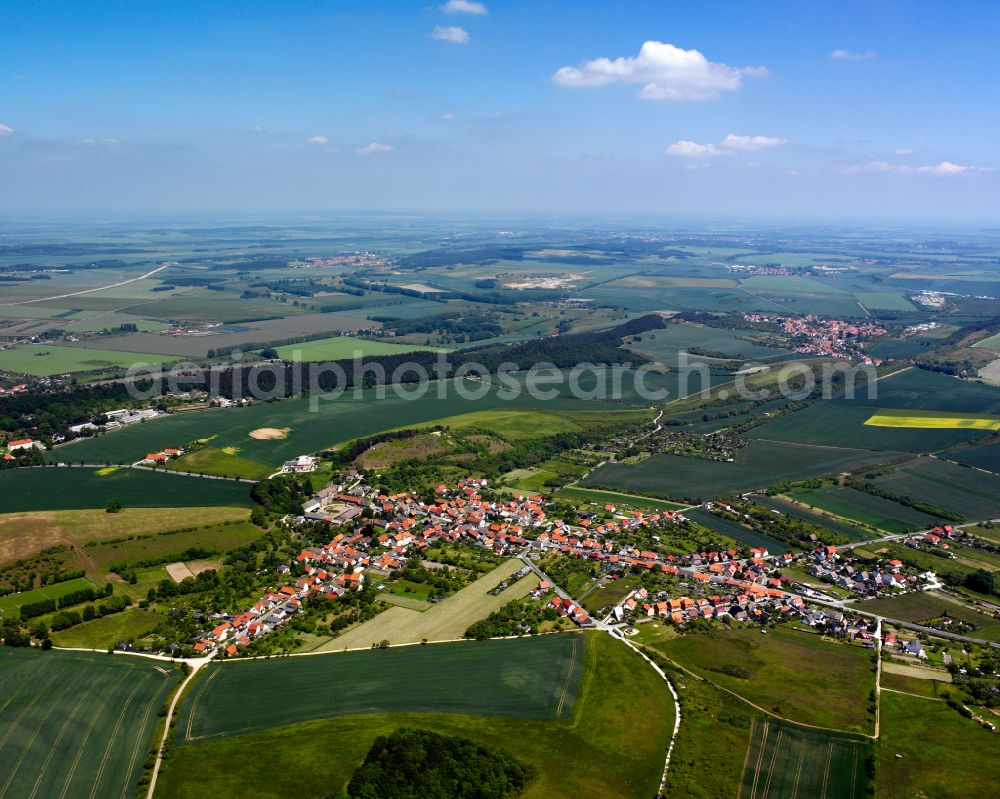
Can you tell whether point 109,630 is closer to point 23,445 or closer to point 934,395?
point 23,445

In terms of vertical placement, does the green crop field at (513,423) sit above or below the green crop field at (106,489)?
above

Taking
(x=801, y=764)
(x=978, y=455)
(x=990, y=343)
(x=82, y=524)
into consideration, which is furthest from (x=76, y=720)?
(x=990, y=343)

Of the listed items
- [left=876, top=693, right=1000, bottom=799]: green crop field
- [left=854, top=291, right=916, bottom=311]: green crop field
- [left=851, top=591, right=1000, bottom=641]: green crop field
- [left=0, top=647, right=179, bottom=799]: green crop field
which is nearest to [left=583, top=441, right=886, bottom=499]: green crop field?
[left=851, top=591, right=1000, bottom=641]: green crop field

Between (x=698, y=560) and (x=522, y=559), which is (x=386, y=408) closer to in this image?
(x=522, y=559)

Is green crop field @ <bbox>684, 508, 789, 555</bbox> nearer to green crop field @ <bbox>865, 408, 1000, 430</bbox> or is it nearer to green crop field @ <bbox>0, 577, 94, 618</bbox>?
green crop field @ <bbox>865, 408, 1000, 430</bbox>

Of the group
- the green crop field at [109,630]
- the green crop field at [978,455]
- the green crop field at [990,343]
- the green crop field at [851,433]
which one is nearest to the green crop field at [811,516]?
the green crop field at [851,433]

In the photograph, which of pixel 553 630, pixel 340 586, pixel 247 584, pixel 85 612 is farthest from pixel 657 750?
pixel 85 612

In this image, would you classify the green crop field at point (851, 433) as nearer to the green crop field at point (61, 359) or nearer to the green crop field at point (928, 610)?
the green crop field at point (928, 610)
